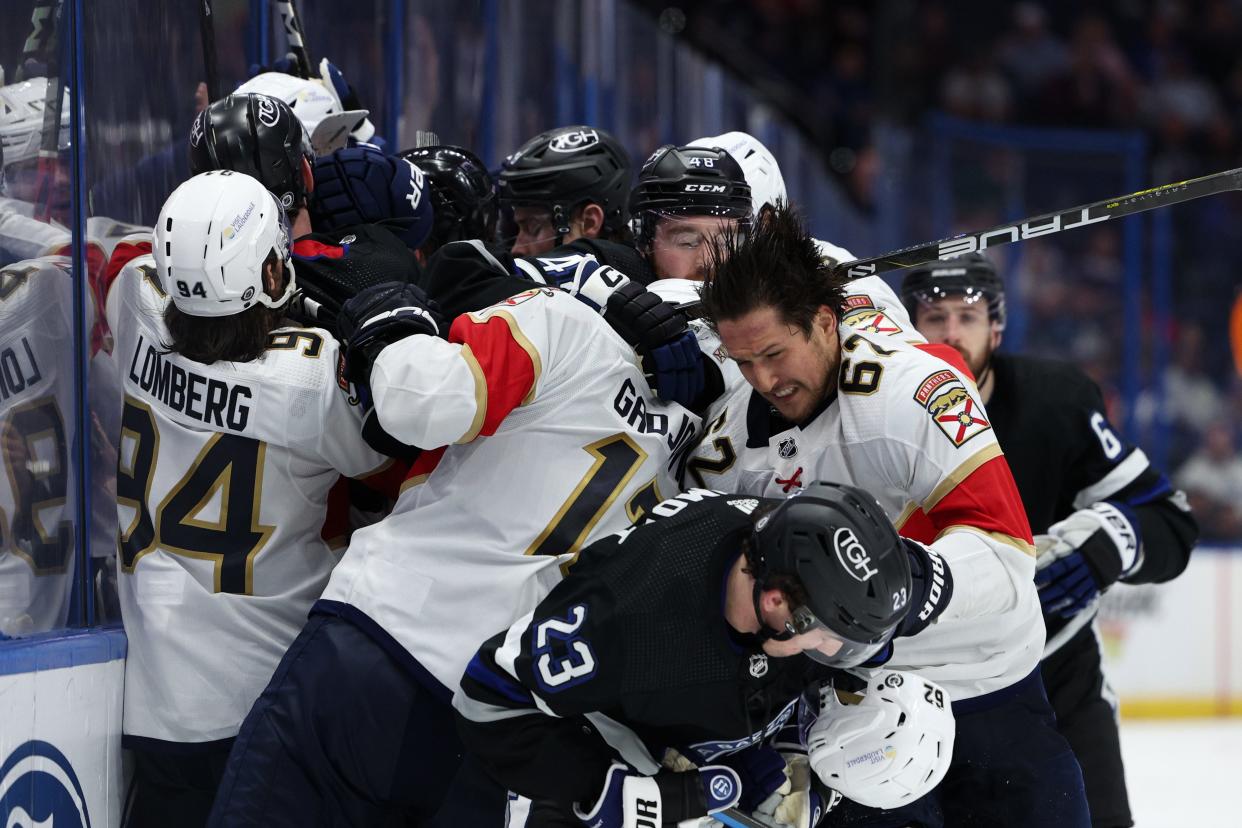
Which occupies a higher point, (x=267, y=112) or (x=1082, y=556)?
(x=267, y=112)

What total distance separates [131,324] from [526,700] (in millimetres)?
921

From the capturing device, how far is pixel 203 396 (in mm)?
2305

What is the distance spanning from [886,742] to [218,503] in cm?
107

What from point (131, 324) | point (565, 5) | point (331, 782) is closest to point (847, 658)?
point (331, 782)

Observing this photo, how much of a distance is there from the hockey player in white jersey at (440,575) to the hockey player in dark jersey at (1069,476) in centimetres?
131

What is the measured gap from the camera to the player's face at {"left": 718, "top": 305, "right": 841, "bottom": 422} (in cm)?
214

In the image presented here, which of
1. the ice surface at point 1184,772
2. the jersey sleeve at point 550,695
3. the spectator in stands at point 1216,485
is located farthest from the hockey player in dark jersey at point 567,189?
the spectator in stands at point 1216,485

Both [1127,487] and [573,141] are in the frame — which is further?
[1127,487]

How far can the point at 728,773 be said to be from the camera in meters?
2.03

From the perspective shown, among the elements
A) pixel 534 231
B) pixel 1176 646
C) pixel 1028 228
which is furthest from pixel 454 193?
pixel 1176 646

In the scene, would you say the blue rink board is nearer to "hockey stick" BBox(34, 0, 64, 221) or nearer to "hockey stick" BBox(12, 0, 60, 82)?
"hockey stick" BBox(34, 0, 64, 221)

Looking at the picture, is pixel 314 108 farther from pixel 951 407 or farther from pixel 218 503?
pixel 951 407

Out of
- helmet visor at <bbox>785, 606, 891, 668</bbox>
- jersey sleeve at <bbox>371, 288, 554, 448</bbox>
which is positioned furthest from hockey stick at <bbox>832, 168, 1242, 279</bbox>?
helmet visor at <bbox>785, 606, 891, 668</bbox>

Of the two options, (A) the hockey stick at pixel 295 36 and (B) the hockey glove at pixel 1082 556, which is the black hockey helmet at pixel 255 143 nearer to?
(A) the hockey stick at pixel 295 36
